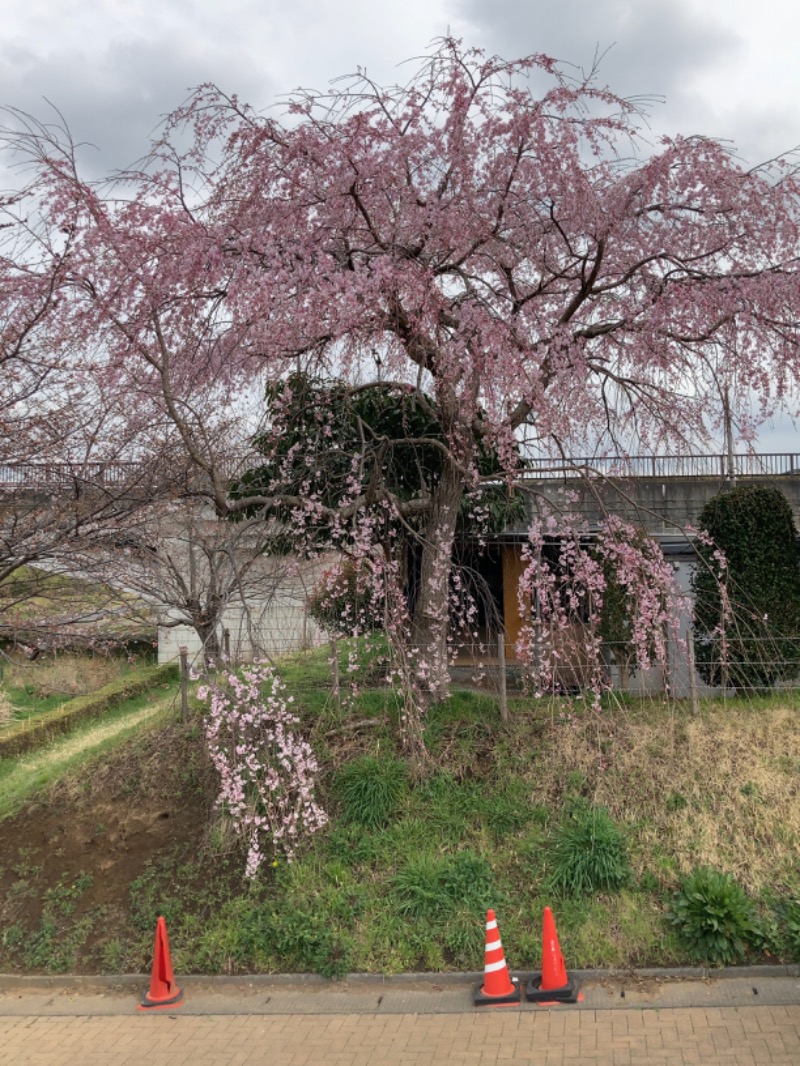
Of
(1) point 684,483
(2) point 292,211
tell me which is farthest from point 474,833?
(1) point 684,483

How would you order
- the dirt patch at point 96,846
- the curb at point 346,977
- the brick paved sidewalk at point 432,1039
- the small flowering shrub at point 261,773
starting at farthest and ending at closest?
1. the dirt patch at point 96,846
2. the small flowering shrub at point 261,773
3. the curb at point 346,977
4. the brick paved sidewalk at point 432,1039

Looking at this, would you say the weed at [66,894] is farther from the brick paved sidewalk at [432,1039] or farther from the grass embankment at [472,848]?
the brick paved sidewalk at [432,1039]

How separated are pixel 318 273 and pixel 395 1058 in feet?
17.6

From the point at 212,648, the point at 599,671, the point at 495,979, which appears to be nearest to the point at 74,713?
the point at 212,648

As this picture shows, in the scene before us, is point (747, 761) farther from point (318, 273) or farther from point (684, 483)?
point (684, 483)

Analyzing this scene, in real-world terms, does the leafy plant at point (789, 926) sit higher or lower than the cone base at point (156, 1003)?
higher

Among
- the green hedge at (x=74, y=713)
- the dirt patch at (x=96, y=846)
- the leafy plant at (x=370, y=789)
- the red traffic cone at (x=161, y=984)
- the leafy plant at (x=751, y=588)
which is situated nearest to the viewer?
the red traffic cone at (x=161, y=984)

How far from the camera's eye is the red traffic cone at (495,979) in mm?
5172

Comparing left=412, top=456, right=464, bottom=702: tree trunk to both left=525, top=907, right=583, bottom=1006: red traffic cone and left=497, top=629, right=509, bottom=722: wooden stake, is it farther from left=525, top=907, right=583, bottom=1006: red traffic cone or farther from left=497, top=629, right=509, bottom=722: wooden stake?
left=525, top=907, right=583, bottom=1006: red traffic cone

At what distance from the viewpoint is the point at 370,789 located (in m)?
6.98

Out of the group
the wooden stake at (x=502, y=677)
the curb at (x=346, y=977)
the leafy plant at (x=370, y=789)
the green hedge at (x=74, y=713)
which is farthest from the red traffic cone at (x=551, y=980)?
the green hedge at (x=74, y=713)

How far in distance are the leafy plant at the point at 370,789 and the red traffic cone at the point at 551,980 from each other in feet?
6.27

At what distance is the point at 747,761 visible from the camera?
7.02 metres

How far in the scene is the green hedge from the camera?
1173 centimetres
